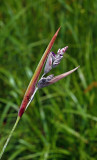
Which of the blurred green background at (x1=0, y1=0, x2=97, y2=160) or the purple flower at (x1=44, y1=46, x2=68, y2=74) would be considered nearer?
the purple flower at (x1=44, y1=46, x2=68, y2=74)

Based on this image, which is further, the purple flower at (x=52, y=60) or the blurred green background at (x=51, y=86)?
the blurred green background at (x=51, y=86)

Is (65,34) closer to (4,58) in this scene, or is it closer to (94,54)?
(94,54)

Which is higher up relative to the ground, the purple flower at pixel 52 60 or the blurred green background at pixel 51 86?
the blurred green background at pixel 51 86

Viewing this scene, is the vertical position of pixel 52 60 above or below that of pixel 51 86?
below

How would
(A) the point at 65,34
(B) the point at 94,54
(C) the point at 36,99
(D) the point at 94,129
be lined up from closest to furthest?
(D) the point at 94,129
(C) the point at 36,99
(B) the point at 94,54
(A) the point at 65,34

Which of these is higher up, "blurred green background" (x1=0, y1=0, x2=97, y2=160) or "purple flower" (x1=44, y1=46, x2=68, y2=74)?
"blurred green background" (x1=0, y1=0, x2=97, y2=160)

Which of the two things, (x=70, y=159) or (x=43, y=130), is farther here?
(x=43, y=130)

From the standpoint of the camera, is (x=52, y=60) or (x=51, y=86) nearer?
(x=52, y=60)

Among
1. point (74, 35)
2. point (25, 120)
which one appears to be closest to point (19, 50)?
point (74, 35)
